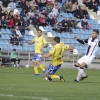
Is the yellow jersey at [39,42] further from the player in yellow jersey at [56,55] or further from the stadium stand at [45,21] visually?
the stadium stand at [45,21]

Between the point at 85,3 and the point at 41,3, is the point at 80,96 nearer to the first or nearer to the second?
the point at 41,3

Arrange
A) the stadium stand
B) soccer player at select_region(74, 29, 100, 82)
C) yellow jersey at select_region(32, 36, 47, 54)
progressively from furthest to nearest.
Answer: the stadium stand < yellow jersey at select_region(32, 36, 47, 54) < soccer player at select_region(74, 29, 100, 82)

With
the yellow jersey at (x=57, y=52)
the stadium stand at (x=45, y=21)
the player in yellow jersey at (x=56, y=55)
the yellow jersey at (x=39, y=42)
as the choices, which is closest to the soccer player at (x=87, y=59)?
the player in yellow jersey at (x=56, y=55)

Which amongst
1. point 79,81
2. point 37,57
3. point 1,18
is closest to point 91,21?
point 1,18

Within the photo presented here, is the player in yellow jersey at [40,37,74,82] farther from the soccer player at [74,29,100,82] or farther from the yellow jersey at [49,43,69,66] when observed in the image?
the soccer player at [74,29,100,82]

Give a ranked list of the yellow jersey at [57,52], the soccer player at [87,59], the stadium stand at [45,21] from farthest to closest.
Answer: the stadium stand at [45,21] → the soccer player at [87,59] → the yellow jersey at [57,52]

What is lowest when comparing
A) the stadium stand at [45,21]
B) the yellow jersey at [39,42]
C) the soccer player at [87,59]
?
the stadium stand at [45,21]

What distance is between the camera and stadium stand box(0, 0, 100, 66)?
1255 inches

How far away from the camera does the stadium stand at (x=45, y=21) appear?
1255 inches

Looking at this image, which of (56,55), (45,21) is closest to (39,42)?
(56,55)

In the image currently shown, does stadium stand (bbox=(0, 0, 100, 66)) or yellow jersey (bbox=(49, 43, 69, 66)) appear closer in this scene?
yellow jersey (bbox=(49, 43, 69, 66))

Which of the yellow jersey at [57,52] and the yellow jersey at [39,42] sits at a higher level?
the yellow jersey at [57,52]

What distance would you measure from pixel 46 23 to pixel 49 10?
1436mm

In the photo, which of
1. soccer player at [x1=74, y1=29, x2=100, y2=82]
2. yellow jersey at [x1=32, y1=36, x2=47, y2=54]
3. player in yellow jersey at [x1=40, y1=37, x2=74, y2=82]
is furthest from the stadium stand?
soccer player at [x1=74, y1=29, x2=100, y2=82]
